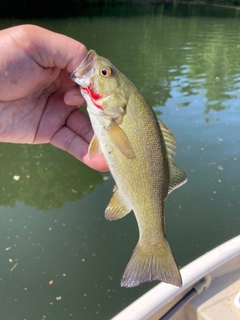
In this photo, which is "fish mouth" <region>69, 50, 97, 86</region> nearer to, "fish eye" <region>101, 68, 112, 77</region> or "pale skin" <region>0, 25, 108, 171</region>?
"fish eye" <region>101, 68, 112, 77</region>

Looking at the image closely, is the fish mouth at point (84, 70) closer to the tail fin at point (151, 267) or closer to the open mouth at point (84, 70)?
the open mouth at point (84, 70)

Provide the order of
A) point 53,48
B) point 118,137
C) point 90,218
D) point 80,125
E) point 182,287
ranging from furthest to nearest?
point 90,218
point 182,287
point 80,125
point 53,48
point 118,137

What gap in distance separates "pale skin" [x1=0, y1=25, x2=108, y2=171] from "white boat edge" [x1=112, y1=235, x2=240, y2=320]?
1124 millimetres

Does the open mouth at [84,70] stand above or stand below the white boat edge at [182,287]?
above

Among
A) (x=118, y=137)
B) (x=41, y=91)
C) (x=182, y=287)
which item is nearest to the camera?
(x=118, y=137)

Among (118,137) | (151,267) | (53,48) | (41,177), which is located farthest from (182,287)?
(41,177)

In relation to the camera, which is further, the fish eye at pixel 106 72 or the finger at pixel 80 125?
the finger at pixel 80 125

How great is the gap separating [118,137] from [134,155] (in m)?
0.14

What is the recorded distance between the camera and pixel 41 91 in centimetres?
244

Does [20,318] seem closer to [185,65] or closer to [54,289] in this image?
[54,289]

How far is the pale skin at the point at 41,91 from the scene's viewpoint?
6.88 ft

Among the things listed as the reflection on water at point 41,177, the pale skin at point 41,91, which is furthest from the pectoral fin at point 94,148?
the reflection on water at point 41,177

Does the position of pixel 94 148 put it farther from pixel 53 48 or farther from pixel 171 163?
pixel 53 48

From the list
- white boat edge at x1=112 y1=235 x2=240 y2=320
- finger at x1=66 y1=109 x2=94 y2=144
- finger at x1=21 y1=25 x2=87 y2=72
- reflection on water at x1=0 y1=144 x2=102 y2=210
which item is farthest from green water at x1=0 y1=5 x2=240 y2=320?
finger at x1=21 y1=25 x2=87 y2=72
